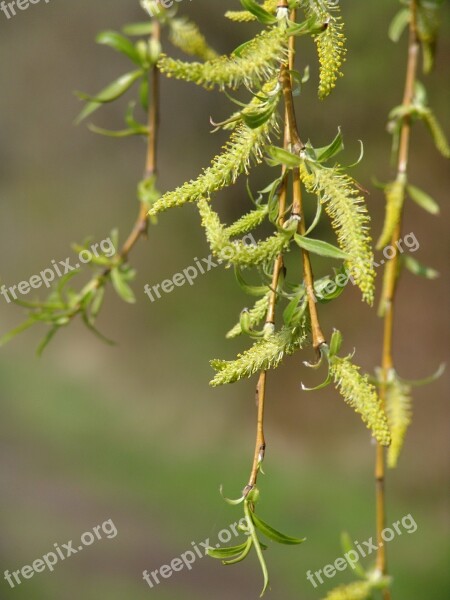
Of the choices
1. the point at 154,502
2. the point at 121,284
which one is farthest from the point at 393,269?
the point at 154,502

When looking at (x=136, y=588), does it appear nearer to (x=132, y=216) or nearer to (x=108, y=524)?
(x=108, y=524)

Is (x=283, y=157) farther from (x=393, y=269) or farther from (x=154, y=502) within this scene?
(x=154, y=502)

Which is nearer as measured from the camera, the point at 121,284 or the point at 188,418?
the point at 121,284

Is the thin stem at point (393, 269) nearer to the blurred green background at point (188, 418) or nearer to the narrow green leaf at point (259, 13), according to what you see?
the narrow green leaf at point (259, 13)

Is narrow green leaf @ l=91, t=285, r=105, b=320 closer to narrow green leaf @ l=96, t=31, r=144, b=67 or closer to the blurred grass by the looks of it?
narrow green leaf @ l=96, t=31, r=144, b=67

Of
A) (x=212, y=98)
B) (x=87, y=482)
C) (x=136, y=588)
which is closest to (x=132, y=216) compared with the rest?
(x=212, y=98)

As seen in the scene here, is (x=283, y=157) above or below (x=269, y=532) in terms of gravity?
above

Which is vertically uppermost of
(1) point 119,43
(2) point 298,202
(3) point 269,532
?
(1) point 119,43

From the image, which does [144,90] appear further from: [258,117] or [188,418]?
[188,418]

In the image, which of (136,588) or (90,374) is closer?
(136,588)
